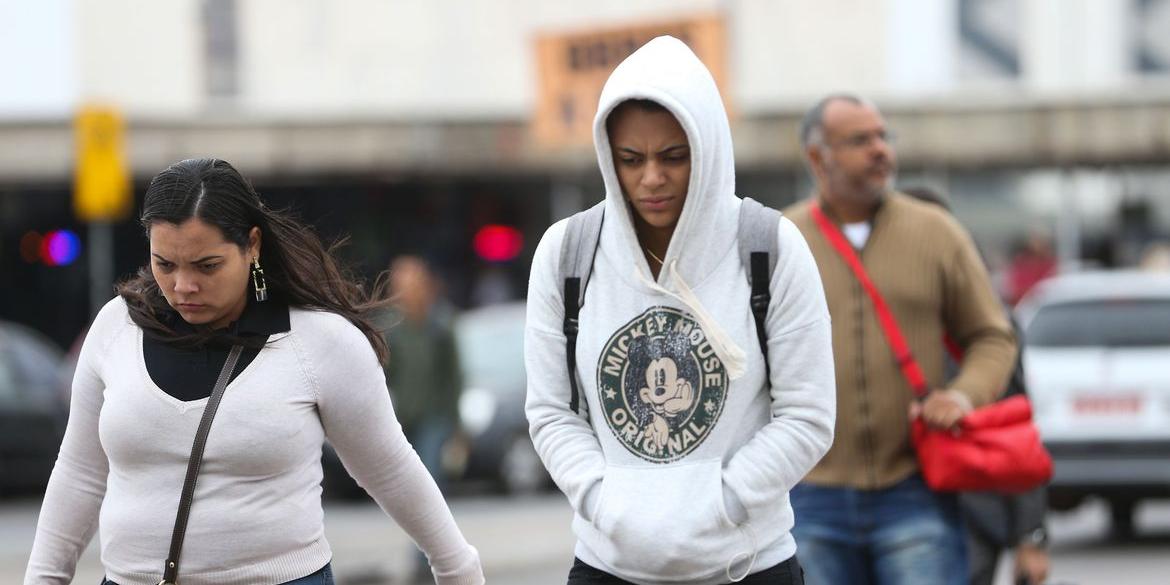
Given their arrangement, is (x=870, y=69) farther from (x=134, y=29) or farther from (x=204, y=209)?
(x=204, y=209)

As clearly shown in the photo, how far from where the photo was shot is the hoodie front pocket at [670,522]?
11.5ft

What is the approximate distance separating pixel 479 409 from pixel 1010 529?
10988 millimetres

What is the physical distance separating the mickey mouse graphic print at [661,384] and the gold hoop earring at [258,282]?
0.71 meters

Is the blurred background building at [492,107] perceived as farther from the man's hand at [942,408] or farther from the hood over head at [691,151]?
the hood over head at [691,151]

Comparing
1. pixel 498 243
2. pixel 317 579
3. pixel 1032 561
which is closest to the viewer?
pixel 317 579

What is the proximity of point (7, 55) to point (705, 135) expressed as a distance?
23.0 m

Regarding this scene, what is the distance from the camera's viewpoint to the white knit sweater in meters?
3.68

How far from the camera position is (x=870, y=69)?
26.0 metres

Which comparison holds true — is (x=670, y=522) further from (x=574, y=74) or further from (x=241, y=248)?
(x=574, y=74)

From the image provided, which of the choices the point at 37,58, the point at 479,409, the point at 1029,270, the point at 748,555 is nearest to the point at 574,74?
the point at 479,409

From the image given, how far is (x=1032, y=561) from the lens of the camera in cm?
535

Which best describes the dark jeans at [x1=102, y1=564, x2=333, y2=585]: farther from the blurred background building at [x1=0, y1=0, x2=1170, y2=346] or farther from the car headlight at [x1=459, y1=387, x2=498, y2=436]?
the blurred background building at [x1=0, y1=0, x2=1170, y2=346]

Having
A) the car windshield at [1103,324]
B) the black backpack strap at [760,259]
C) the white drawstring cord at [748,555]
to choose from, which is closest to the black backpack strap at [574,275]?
the black backpack strap at [760,259]

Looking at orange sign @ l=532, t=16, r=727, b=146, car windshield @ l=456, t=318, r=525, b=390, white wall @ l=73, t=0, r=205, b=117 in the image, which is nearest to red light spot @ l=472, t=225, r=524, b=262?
white wall @ l=73, t=0, r=205, b=117
